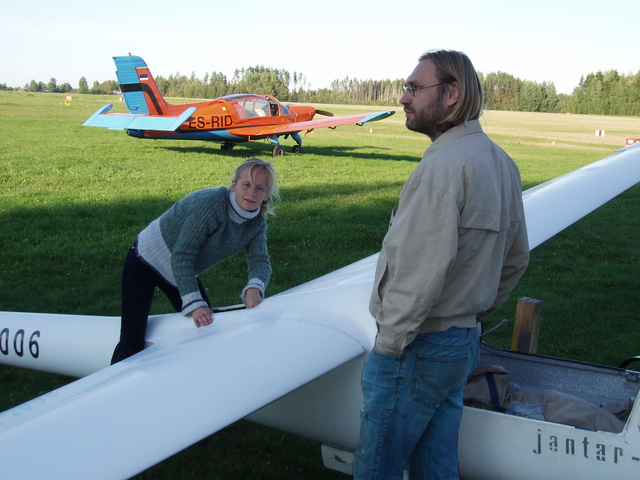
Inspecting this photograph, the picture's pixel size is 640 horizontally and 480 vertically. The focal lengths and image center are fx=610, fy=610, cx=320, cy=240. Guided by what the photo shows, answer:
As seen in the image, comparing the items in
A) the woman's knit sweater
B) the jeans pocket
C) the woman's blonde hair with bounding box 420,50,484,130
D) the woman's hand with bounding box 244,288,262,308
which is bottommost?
the woman's hand with bounding box 244,288,262,308

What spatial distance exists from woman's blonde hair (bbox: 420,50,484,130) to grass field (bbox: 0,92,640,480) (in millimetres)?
166

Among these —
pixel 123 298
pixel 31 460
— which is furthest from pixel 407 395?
pixel 123 298

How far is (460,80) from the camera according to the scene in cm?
196

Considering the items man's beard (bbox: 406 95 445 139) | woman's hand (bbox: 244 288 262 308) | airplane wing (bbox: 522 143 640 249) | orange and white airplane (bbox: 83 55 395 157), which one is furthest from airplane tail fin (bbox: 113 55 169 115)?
man's beard (bbox: 406 95 445 139)

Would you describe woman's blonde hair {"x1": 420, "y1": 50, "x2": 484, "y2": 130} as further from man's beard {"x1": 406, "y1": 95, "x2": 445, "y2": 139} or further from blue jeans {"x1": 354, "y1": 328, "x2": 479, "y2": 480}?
blue jeans {"x1": 354, "y1": 328, "x2": 479, "y2": 480}

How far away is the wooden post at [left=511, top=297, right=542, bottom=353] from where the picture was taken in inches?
163

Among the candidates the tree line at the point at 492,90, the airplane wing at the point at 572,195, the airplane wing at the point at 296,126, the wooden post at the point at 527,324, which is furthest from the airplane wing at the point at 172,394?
the tree line at the point at 492,90

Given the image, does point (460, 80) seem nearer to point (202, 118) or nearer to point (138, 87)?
point (202, 118)

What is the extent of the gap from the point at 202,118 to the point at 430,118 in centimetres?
1694

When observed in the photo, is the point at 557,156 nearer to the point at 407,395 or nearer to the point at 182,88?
the point at 407,395

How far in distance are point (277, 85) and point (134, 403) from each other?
227 ft

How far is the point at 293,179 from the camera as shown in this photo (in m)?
13.3

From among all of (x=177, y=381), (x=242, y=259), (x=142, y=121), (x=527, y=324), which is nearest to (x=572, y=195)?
(x=527, y=324)

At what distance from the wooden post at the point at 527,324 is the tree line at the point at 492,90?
50.5m
